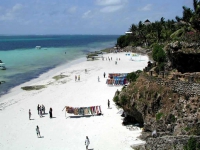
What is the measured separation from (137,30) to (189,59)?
251 ft

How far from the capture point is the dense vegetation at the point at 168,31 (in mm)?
25719

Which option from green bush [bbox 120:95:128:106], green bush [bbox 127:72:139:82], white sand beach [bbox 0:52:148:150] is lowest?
white sand beach [bbox 0:52:148:150]

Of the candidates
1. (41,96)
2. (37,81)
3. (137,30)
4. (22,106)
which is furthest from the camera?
(137,30)

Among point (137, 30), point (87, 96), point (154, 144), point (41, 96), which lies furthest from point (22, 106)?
point (137, 30)

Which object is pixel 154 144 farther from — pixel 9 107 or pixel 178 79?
pixel 9 107

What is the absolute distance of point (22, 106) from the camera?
103ft

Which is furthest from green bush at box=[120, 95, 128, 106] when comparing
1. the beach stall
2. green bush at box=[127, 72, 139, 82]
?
green bush at box=[127, 72, 139, 82]

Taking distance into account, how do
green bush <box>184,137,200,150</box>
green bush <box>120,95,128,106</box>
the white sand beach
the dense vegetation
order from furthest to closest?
the dense vegetation < green bush <box>120,95,128,106</box> < the white sand beach < green bush <box>184,137,200,150</box>

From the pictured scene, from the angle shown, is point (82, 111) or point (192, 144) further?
point (82, 111)

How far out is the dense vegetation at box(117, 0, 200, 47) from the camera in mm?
25719

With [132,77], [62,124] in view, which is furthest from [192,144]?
[132,77]

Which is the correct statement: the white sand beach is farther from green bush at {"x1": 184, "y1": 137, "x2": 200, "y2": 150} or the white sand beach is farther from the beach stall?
green bush at {"x1": 184, "y1": 137, "x2": 200, "y2": 150}

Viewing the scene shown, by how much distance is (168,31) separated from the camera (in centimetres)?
6431

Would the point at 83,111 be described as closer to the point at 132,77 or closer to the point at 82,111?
the point at 82,111
